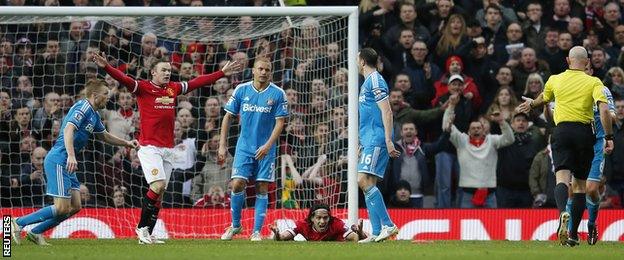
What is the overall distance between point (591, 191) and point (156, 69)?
5.33 metres

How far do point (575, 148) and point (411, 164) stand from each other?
5.69 m

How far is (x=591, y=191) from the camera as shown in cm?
1586

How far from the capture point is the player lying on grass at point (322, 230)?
54.1 ft

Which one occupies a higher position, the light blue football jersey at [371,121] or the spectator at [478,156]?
the light blue football jersey at [371,121]

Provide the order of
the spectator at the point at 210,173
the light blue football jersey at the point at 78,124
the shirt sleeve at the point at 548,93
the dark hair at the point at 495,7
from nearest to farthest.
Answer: the shirt sleeve at the point at 548,93 < the light blue football jersey at the point at 78,124 < the spectator at the point at 210,173 < the dark hair at the point at 495,7

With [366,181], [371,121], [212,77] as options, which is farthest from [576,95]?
[212,77]

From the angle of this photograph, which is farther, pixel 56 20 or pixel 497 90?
pixel 497 90

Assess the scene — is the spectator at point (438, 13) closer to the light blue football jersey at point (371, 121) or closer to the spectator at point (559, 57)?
the spectator at point (559, 57)

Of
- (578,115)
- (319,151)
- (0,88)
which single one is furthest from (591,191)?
(0,88)

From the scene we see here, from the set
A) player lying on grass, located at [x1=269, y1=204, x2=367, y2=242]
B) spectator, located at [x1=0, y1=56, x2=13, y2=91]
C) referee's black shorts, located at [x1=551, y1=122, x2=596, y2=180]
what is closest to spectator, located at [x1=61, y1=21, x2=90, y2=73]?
spectator, located at [x1=0, y1=56, x2=13, y2=91]

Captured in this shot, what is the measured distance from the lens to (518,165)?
68.0ft

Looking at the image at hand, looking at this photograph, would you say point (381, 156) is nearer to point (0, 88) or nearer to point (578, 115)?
point (578, 115)

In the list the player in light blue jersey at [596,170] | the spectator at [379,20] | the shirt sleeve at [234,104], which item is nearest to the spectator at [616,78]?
the spectator at [379,20]

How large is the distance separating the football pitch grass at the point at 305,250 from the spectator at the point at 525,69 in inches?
227
